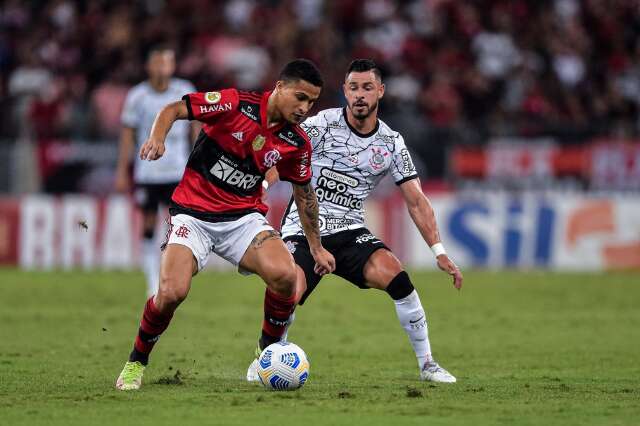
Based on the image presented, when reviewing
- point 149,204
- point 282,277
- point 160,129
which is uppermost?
point 160,129

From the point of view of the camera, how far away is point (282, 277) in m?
8.47

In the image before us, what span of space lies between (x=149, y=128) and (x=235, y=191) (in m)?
6.12

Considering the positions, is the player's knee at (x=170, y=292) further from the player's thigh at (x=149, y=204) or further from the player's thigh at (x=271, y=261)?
the player's thigh at (x=149, y=204)

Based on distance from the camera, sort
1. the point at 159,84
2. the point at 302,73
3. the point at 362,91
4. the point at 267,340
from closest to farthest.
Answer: the point at 302,73 < the point at 267,340 < the point at 362,91 < the point at 159,84

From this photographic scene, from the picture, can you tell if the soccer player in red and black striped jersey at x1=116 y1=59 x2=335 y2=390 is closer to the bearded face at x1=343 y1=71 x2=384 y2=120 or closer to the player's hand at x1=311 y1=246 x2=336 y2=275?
the player's hand at x1=311 y1=246 x2=336 y2=275

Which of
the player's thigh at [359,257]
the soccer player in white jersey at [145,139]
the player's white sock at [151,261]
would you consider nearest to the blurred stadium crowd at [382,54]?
the soccer player in white jersey at [145,139]

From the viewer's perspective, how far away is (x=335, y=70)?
2370 cm

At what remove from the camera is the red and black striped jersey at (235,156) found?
329 inches

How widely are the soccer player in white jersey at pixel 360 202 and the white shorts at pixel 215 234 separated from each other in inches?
27.8

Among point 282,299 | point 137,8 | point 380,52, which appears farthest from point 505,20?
point 282,299

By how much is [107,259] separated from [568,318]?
9.20m

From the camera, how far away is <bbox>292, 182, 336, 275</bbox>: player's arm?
8.66m

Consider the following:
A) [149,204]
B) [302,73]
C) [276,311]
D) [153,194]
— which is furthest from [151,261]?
[302,73]

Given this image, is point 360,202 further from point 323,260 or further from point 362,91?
point 323,260
